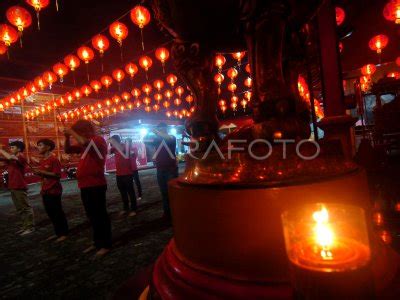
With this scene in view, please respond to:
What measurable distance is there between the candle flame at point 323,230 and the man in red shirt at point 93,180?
2977 millimetres

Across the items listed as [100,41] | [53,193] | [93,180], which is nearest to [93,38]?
[100,41]

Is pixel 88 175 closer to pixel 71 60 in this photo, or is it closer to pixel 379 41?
pixel 71 60

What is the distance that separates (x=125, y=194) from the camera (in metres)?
5.52

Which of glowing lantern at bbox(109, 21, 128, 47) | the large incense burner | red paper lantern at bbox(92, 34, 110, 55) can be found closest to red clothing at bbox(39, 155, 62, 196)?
the large incense burner

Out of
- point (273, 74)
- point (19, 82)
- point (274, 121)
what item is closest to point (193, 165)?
point (274, 121)

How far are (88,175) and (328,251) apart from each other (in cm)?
305

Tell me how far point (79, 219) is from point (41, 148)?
5.96 feet

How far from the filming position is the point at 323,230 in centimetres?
75

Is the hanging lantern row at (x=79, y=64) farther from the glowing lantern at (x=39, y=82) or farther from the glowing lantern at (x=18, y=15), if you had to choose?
the glowing lantern at (x=18, y=15)

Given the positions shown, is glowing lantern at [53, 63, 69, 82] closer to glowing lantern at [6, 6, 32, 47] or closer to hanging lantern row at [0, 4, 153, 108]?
hanging lantern row at [0, 4, 153, 108]

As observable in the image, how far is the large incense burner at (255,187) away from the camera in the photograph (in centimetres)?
102

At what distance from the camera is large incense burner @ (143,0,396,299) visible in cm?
102

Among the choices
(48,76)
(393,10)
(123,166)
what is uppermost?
(48,76)

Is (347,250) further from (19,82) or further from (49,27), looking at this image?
(19,82)
